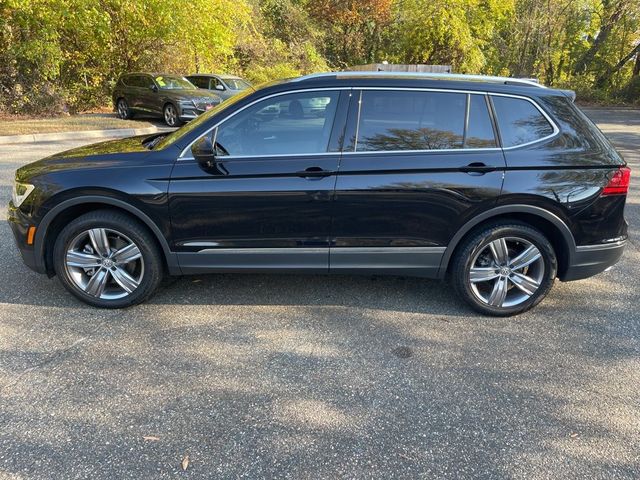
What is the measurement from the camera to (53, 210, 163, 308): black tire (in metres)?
3.51

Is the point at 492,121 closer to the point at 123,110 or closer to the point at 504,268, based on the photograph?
the point at 504,268

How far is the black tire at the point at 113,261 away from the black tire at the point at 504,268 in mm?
2302

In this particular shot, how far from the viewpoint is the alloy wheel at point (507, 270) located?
3596mm

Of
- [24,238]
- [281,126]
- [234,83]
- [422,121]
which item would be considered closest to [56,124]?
[234,83]

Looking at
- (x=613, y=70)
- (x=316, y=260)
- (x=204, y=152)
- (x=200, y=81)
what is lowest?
(x=316, y=260)

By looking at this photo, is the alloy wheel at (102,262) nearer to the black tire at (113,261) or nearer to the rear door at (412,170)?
the black tire at (113,261)

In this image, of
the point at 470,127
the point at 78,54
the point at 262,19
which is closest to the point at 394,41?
the point at 262,19

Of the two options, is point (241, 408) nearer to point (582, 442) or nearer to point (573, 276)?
point (582, 442)

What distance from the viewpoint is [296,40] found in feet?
101

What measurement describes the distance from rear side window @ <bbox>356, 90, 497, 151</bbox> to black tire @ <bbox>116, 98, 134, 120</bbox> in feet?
47.1

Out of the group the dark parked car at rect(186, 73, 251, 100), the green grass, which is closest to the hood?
the green grass

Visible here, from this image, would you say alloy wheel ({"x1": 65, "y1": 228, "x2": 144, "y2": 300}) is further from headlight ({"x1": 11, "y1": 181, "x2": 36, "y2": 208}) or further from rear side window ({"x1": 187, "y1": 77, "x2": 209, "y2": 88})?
rear side window ({"x1": 187, "y1": 77, "x2": 209, "y2": 88})

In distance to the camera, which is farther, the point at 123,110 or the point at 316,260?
the point at 123,110

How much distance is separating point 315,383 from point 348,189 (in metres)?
1.35
